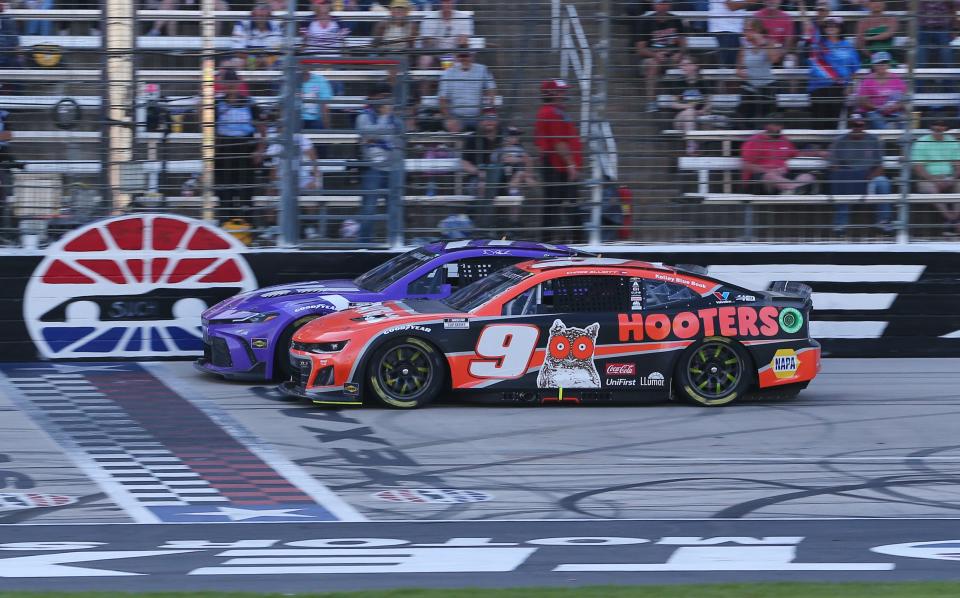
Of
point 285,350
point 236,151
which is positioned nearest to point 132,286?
point 236,151

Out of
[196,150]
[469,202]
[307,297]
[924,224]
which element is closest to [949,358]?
[924,224]

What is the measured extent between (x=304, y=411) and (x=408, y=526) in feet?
10.7

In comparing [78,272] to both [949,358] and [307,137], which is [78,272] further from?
[949,358]

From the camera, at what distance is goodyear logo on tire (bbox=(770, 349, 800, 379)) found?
33.8ft

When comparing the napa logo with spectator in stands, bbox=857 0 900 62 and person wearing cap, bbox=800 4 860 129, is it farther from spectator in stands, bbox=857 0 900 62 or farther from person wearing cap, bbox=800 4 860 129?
spectator in stands, bbox=857 0 900 62

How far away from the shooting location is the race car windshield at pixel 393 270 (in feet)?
36.6

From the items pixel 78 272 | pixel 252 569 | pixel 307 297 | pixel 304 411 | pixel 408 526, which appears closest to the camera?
pixel 252 569

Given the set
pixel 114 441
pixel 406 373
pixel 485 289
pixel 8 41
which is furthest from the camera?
pixel 8 41

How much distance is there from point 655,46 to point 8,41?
20.4 feet

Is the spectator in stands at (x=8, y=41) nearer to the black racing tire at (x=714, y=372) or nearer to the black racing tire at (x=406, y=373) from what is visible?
the black racing tire at (x=406, y=373)

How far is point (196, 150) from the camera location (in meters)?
12.4

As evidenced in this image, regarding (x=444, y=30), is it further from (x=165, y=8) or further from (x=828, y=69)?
(x=828, y=69)

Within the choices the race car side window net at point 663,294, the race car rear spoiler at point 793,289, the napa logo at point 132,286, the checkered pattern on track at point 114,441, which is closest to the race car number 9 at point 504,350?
the race car side window net at point 663,294

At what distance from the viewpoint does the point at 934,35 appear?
1294 cm
